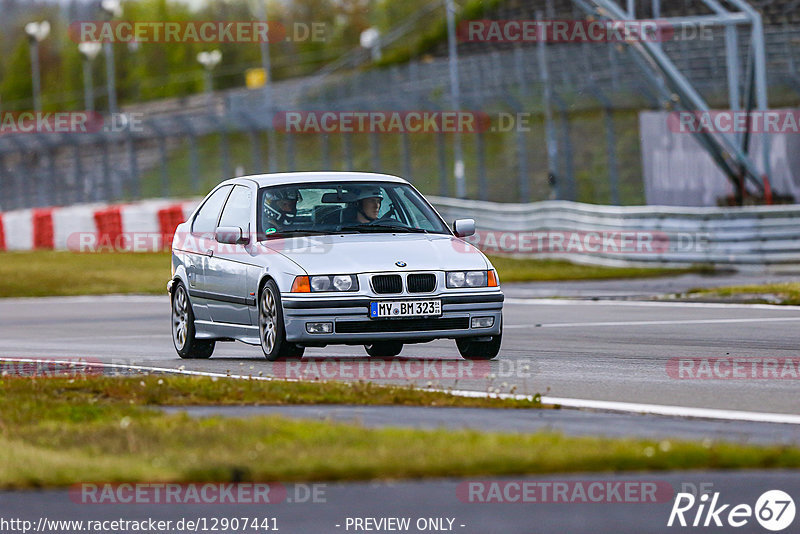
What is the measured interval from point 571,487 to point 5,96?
14088 centimetres

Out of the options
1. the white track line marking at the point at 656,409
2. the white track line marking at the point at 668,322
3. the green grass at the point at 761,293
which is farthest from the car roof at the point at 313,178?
the green grass at the point at 761,293

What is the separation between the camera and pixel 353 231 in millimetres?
12734

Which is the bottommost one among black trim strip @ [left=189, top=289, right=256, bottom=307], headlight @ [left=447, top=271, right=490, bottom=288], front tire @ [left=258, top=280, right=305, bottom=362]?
front tire @ [left=258, top=280, right=305, bottom=362]

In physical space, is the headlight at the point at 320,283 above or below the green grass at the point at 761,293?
above

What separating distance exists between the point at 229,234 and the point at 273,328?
0.91 metres

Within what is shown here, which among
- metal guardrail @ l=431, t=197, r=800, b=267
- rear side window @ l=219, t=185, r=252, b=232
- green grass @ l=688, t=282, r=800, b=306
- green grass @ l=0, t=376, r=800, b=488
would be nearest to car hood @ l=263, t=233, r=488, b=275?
rear side window @ l=219, t=185, r=252, b=232

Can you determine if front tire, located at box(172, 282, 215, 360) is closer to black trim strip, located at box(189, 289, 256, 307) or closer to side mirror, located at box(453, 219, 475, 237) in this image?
black trim strip, located at box(189, 289, 256, 307)

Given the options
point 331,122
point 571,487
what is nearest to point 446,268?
point 571,487

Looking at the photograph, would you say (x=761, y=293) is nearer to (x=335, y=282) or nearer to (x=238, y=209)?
(x=238, y=209)

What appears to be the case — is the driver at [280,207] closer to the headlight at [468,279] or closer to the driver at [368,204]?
the driver at [368,204]

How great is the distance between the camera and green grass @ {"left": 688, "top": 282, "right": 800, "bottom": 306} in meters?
18.9

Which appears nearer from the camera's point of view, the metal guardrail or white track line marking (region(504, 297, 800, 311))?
white track line marking (region(504, 297, 800, 311))

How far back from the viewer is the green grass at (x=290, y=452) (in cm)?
666

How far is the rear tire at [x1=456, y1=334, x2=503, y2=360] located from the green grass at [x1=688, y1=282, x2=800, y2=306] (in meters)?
7.05
